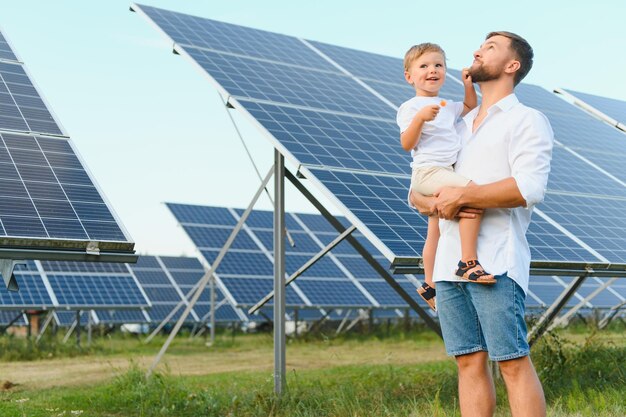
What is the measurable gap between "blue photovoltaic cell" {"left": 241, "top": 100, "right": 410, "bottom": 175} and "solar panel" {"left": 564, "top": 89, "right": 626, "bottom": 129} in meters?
6.38

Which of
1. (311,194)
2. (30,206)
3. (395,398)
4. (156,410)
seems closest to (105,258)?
(30,206)

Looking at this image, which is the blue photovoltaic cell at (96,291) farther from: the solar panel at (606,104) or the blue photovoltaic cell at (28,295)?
the solar panel at (606,104)

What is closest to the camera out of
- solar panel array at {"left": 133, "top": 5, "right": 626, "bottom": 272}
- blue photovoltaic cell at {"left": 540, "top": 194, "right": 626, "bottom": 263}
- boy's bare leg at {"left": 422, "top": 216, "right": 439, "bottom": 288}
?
boy's bare leg at {"left": 422, "top": 216, "right": 439, "bottom": 288}

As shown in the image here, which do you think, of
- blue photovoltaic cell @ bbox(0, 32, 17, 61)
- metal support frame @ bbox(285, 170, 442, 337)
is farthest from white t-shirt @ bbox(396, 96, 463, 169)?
blue photovoltaic cell @ bbox(0, 32, 17, 61)

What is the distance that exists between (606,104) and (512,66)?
517 inches

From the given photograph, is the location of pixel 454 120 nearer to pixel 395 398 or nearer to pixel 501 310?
pixel 501 310

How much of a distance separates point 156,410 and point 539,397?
497cm

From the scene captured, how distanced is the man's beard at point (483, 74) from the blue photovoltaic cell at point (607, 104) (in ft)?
38.8

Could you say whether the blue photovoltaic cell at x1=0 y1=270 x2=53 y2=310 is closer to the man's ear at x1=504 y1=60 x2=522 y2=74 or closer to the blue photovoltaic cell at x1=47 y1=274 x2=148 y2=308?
the blue photovoltaic cell at x1=47 y1=274 x2=148 y2=308

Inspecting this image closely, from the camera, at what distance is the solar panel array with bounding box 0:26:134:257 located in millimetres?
6578

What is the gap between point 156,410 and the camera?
784 centimetres

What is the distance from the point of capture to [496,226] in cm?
363

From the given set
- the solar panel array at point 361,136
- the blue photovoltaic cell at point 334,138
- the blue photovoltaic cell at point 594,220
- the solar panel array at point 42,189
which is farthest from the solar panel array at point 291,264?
the solar panel array at point 42,189

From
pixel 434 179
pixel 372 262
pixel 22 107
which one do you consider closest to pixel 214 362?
pixel 22 107
